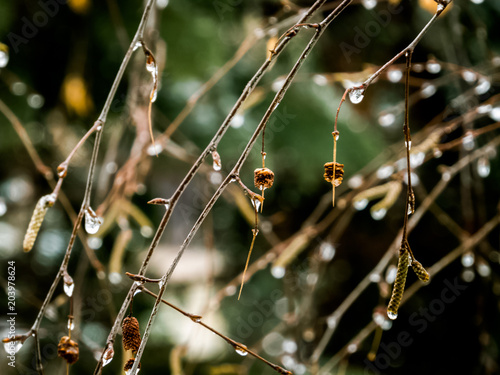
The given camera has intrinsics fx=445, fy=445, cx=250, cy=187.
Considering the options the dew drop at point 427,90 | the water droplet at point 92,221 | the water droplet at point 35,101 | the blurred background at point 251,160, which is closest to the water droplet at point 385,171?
the dew drop at point 427,90

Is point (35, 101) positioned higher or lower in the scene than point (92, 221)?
higher

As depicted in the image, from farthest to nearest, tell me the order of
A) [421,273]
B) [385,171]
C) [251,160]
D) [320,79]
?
[251,160]
[320,79]
[385,171]
[421,273]

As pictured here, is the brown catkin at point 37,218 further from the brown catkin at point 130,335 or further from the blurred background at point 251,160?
the blurred background at point 251,160

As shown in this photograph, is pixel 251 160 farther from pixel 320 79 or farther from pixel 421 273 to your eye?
pixel 421 273

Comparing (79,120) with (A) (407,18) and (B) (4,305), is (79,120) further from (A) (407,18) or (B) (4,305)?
(A) (407,18)

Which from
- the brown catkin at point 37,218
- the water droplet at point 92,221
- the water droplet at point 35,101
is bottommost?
the brown catkin at point 37,218

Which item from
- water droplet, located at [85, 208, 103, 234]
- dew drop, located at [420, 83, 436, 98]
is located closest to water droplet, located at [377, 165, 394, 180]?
dew drop, located at [420, 83, 436, 98]

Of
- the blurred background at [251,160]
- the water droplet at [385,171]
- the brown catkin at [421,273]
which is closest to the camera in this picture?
the brown catkin at [421,273]

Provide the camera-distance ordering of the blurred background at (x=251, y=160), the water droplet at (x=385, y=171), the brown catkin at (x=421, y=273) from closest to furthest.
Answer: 1. the brown catkin at (x=421, y=273)
2. the water droplet at (x=385, y=171)
3. the blurred background at (x=251, y=160)

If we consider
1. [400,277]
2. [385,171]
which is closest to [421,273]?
[400,277]

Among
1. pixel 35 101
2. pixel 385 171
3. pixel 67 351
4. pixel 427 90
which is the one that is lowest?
pixel 67 351
